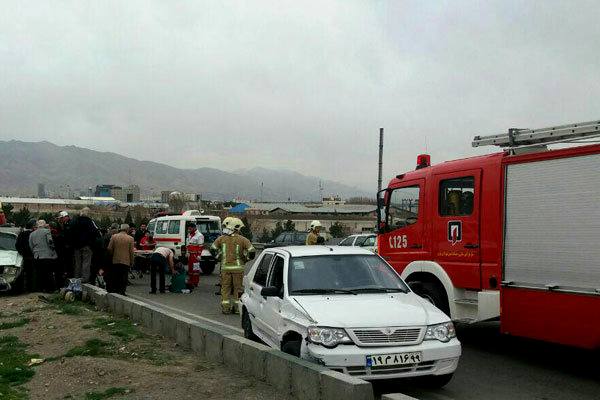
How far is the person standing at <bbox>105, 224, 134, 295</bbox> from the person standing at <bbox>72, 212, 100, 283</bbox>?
1.42ft

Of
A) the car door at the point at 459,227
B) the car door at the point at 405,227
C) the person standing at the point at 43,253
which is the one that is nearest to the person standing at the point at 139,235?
the person standing at the point at 43,253

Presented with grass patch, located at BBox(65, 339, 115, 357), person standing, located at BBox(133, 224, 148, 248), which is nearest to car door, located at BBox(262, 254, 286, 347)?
grass patch, located at BBox(65, 339, 115, 357)

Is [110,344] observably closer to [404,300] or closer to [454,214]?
[404,300]

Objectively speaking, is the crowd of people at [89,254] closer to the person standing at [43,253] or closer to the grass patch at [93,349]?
the person standing at [43,253]

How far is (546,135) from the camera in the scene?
8.19 metres

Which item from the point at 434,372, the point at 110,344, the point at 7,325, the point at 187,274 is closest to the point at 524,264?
the point at 434,372

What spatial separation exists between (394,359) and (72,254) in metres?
9.88

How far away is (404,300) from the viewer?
7.03 m

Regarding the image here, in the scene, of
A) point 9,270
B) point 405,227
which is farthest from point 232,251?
point 9,270

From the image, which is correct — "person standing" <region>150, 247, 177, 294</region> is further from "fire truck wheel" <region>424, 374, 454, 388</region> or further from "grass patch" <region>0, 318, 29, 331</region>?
"fire truck wheel" <region>424, 374, 454, 388</region>

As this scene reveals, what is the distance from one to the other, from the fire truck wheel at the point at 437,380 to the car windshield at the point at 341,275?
1.17 metres

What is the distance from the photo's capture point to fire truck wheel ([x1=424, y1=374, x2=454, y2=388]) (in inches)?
255

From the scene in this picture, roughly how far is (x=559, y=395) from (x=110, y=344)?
541cm

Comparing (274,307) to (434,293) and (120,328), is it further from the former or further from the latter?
(120,328)
